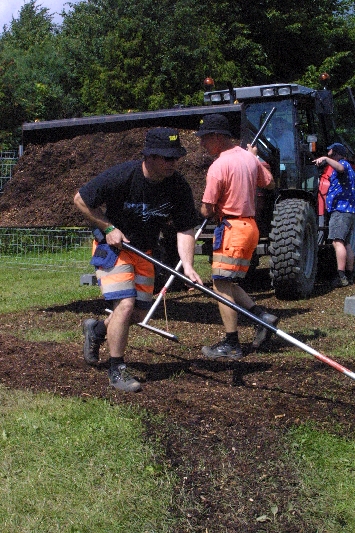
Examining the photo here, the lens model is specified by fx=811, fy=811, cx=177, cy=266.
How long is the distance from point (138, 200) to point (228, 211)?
3.72ft

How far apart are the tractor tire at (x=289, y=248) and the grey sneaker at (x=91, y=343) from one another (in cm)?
370

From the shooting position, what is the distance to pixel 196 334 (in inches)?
284

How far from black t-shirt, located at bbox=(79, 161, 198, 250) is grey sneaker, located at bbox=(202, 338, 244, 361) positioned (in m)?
1.09

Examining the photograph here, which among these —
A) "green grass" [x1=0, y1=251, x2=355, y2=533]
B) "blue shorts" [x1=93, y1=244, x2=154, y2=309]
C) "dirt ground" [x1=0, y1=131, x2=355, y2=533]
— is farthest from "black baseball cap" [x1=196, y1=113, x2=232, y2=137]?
"green grass" [x1=0, y1=251, x2=355, y2=533]

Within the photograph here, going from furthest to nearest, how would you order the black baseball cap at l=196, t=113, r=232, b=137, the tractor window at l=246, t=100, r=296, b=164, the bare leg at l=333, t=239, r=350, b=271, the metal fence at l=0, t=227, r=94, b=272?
the metal fence at l=0, t=227, r=94, b=272 < the bare leg at l=333, t=239, r=350, b=271 < the tractor window at l=246, t=100, r=296, b=164 < the black baseball cap at l=196, t=113, r=232, b=137

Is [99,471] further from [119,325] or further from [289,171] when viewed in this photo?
[289,171]

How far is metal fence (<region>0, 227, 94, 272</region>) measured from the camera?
11.0 metres

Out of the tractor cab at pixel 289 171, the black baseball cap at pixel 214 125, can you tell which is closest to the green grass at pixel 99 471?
the black baseball cap at pixel 214 125

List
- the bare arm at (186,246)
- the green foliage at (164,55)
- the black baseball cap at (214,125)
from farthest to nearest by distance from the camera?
the green foliage at (164,55) → the black baseball cap at (214,125) → the bare arm at (186,246)

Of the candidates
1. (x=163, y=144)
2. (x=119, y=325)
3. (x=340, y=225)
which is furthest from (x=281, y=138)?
(x=119, y=325)

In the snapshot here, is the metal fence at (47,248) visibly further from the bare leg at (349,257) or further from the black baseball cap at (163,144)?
the black baseball cap at (163,144)

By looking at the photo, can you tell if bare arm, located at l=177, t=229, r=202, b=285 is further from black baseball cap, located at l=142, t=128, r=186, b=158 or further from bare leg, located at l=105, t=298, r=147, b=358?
black baseball cap, located at l=142, t=128, r=186, b=158

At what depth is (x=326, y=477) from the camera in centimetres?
383

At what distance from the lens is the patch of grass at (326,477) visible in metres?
3.47
